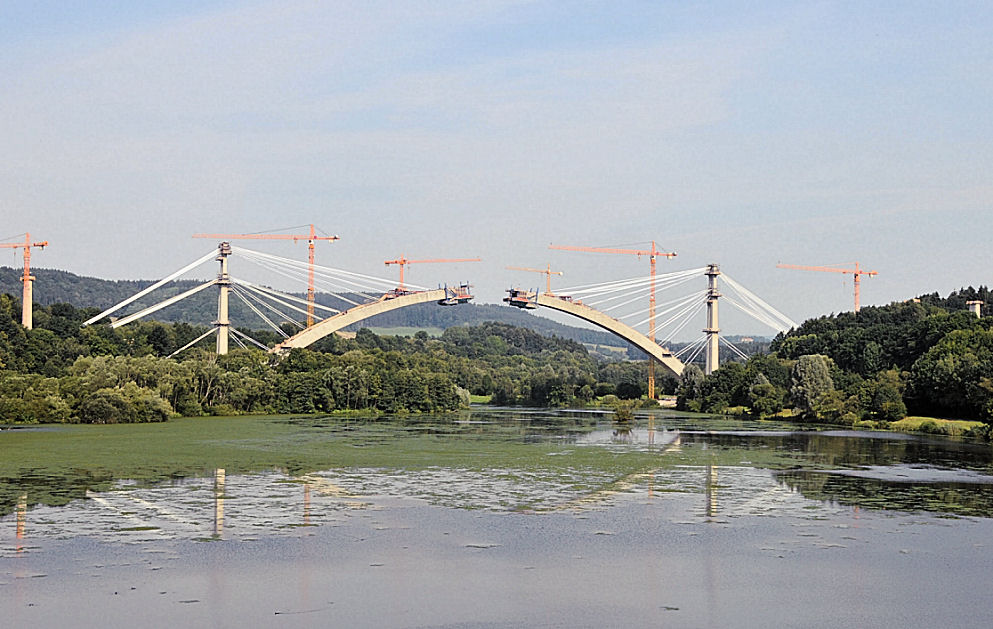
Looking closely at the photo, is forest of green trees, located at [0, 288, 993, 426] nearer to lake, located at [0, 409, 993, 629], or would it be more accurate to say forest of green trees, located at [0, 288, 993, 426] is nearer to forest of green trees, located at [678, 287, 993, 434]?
forest of green trees, located at [678, 287, 993, 434]

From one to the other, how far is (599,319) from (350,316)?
16.7 meters

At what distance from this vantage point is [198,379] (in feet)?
132

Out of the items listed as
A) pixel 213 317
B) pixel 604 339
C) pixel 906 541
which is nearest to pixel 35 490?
pixel 906 541

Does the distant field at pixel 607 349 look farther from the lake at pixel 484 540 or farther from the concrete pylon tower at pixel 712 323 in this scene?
the lake at pixel 484 540

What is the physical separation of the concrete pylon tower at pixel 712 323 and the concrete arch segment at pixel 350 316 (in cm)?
1740

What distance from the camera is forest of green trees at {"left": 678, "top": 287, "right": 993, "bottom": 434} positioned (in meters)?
34.4

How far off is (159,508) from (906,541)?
855 centimetres

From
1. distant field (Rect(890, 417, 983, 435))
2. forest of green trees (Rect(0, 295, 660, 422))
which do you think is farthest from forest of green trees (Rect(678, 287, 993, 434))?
forest of green trees (Rect(0, 295, 660, 422))

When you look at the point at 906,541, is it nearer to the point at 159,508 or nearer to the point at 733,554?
the point at 733,554

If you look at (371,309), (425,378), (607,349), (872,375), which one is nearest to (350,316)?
(371,309)

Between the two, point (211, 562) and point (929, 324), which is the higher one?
point (929, 324)

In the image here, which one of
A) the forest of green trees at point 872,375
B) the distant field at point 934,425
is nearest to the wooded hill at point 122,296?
the forest of green trees at point 872,375

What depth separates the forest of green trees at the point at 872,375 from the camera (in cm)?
3445

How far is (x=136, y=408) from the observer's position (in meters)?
33.4
